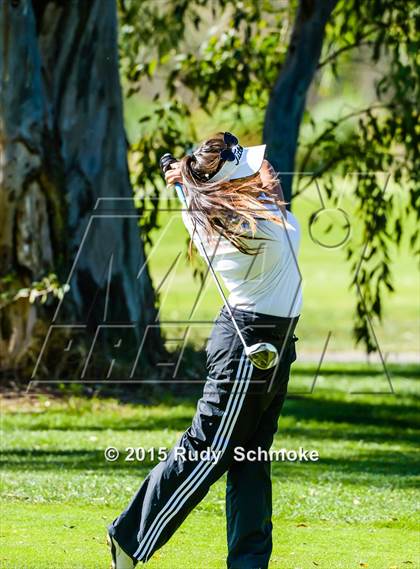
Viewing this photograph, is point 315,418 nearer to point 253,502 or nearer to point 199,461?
point 253,502

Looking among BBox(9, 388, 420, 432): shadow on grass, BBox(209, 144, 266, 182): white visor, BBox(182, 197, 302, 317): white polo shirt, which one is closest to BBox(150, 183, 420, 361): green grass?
BBox(9, 388, 420, 432): shadow on grass

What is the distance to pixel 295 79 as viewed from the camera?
42.8 feet

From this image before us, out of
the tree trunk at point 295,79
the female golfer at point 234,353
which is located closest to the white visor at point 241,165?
the female golfer at point 234,353

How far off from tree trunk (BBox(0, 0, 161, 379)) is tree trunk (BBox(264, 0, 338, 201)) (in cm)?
179

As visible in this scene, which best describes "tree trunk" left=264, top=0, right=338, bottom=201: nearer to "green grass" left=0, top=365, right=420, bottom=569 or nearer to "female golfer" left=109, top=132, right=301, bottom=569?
"green grass" left=0, top=365, right=420, bottom=569

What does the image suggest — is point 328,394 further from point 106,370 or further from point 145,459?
point 145,459

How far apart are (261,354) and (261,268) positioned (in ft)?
1.26

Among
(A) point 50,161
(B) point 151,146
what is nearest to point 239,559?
(A) point 50,161

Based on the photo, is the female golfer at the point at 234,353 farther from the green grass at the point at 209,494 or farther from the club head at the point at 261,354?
the green grass at the point at 209,494

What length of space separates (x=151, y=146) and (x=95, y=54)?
1316 millimetres

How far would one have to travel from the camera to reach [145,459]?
944cm

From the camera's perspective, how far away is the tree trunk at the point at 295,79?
12.9 metres

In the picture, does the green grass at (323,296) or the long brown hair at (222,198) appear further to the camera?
the green grass at (323,296)

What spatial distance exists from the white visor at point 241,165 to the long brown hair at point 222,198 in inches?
0.7
